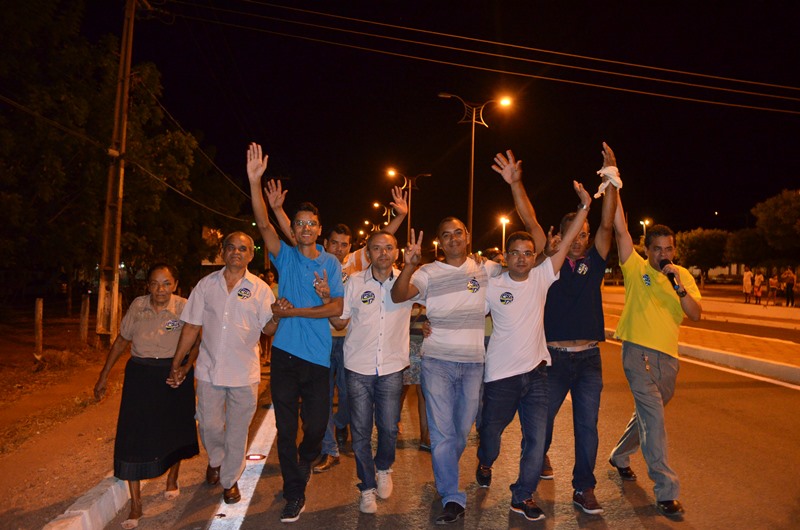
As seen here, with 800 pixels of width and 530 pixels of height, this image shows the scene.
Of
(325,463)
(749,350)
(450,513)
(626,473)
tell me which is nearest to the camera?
(450,513)

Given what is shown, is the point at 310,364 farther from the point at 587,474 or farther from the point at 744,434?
the point at 744,434

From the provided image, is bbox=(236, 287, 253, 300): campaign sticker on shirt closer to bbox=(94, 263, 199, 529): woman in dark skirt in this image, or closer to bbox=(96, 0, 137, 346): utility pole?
bbox=(94, 263, 199, 529): woman in dark skirt

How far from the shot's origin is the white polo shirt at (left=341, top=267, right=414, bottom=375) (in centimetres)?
494

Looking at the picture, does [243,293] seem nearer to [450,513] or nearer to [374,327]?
[374,327]

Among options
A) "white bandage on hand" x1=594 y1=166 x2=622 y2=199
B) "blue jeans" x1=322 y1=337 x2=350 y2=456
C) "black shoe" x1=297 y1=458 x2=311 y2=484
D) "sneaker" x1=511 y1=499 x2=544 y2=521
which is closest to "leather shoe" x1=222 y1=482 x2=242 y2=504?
"black shoe" x1=297 y1=458 x2=311 y2=484

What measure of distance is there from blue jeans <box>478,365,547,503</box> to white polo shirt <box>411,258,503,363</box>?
0.31 meters

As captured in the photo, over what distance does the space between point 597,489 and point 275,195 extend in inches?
140

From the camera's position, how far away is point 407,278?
475 centimetres

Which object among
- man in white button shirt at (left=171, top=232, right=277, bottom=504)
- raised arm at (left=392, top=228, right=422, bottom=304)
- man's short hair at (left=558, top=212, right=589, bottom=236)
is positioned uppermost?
man's short hair at (left=558, top=212, right=589, bottom=236)

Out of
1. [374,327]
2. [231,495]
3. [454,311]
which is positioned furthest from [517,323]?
[231,495]

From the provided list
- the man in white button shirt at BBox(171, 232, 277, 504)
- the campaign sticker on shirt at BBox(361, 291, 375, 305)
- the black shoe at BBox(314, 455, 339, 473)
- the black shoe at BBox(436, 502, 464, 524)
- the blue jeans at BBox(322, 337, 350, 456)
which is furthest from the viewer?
the blue jeans at BBox(322, 337, 350, 456)

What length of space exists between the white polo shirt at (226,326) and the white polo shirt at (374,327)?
663 mm

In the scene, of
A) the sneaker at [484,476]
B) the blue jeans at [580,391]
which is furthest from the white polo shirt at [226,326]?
the blue jeans at [580,391]

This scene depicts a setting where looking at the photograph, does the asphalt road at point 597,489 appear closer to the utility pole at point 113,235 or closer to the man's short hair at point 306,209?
the man's short hair at point 306,209
